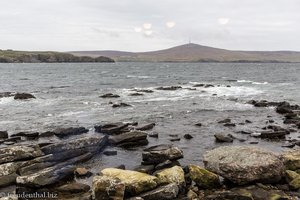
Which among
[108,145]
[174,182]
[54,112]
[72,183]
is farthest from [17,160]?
[54,112]

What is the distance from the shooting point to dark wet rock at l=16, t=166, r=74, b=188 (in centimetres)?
1797

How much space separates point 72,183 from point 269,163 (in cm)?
978

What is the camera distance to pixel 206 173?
1834 cm

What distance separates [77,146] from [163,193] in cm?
874

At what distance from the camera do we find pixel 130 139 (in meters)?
27.5

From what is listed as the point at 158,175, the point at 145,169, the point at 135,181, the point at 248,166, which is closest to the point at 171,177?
the point at 158,175

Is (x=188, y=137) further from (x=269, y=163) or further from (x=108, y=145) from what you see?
(x=269, y=163)

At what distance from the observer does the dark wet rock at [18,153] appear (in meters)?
20.7

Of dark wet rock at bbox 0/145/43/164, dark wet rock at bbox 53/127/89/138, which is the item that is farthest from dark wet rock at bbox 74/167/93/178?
dark wet rock at bbox 53/127/89/138

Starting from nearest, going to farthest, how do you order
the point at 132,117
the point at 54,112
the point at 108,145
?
the point at 108,145 < the point at 132,117 < the point at 54,112

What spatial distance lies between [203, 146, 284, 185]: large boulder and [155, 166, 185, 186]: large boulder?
6.58ft

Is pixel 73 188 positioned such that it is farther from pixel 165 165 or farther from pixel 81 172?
pixel 165 165

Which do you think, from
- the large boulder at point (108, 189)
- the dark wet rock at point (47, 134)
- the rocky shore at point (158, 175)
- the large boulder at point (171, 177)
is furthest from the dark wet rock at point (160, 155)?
the dark wet rock at point (47, 134)

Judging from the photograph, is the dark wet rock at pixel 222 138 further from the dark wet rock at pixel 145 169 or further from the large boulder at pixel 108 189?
the large boulder at pixel 108 189
